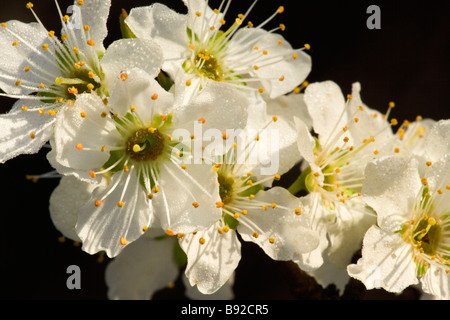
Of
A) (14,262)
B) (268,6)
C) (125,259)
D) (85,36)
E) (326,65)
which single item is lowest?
(14,262)

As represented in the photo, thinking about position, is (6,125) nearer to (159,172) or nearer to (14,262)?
(159,172)

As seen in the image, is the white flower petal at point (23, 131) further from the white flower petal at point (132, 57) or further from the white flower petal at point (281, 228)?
the white flower petal at point (281, 228)

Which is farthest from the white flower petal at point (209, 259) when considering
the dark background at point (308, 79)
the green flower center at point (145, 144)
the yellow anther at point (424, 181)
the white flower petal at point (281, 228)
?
the dark background at point (308, 79)

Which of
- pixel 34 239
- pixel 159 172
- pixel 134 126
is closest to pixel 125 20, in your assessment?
pixel 134 126

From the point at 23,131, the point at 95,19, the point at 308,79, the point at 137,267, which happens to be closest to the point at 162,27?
the point at 95,19

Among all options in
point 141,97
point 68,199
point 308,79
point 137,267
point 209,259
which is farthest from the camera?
point 308,79

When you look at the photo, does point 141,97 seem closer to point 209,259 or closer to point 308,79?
point 209,259
